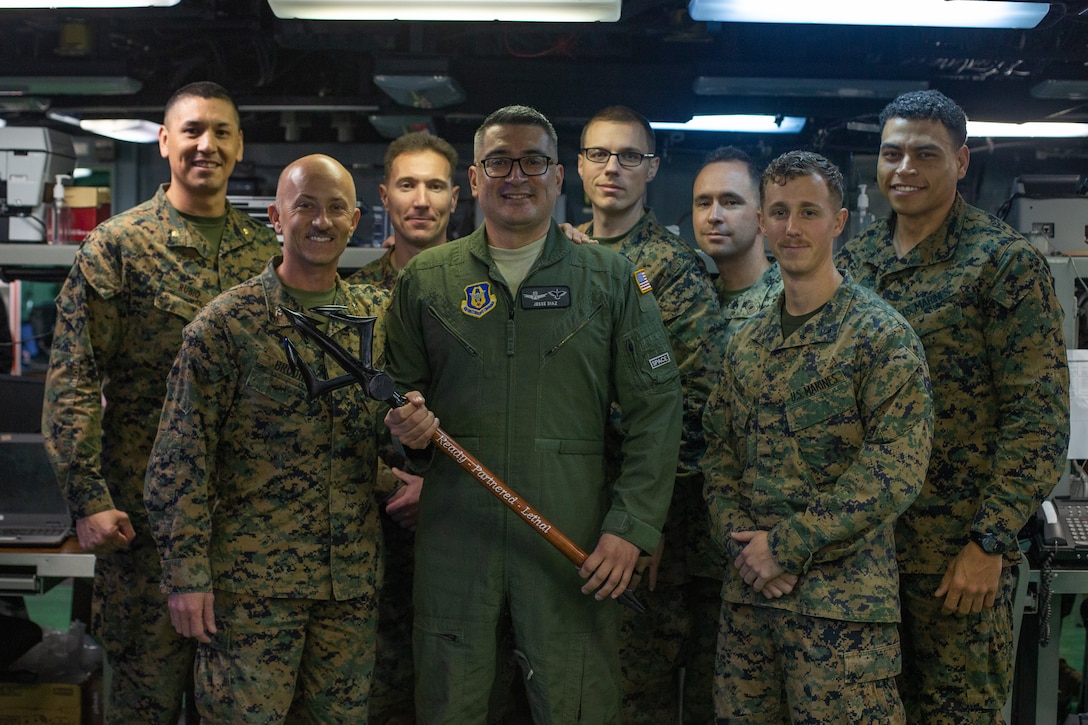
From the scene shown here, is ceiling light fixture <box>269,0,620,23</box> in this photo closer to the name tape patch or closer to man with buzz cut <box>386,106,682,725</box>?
man with buzz cut <box>386,106,682,725</box>

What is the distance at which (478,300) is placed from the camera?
2.47 meters

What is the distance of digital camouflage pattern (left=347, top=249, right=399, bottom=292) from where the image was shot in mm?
3256

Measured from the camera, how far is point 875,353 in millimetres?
2268

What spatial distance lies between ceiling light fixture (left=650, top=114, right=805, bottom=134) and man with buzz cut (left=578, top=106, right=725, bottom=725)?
2.74m

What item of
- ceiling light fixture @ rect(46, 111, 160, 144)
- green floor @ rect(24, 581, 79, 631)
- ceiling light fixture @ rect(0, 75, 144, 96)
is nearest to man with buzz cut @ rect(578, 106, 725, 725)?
ceiling light fixture @ rect(0, 75, 144, 96)

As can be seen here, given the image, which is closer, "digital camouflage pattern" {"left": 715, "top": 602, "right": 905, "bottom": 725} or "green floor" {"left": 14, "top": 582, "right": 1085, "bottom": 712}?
"digital camouflage pattern" {"left": 715, "top": 602, "right": 905, "bottom": 725}

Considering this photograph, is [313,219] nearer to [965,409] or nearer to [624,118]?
[624,118]

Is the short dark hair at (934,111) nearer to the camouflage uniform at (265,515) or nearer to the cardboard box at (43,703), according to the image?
the camouflage uniform at (265,515)

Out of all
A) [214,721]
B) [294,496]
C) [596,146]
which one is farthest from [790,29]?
[214,721]

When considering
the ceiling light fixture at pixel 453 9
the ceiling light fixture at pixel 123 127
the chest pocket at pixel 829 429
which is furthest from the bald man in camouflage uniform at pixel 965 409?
the ceiling light fixture at pixel 123 127

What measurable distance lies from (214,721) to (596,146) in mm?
1943

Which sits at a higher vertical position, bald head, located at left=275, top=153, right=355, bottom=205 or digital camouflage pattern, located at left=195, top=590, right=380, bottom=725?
bald head, located at left=275, top=153, right=355, bottom=205

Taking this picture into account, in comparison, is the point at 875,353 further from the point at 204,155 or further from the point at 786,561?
the point at 204,155

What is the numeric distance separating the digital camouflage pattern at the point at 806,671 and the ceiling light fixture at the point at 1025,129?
446 centimetres
